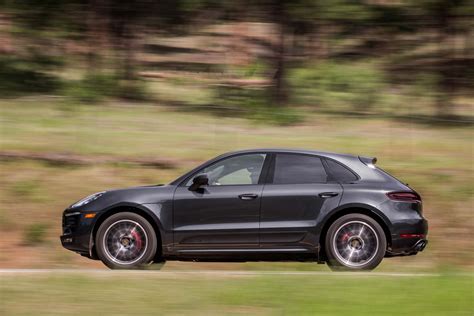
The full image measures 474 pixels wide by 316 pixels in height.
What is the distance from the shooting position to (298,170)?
392 inches

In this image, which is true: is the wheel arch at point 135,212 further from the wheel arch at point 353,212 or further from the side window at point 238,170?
the wheel arch at point 353,212

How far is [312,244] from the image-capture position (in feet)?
31.9

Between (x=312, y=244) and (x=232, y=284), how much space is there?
7.86 ft

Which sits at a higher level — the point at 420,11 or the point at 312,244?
the point at 420,11

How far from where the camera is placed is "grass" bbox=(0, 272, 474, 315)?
21.8ft

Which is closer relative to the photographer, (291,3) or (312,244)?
(312,244)

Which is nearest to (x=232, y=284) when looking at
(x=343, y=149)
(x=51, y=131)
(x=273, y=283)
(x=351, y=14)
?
(x=273, y=283)

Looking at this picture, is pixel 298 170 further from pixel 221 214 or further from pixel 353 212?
pixel 221 214

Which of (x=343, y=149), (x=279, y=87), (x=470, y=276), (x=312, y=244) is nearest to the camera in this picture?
(x=470, y=276)

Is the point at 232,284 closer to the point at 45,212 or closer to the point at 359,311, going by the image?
the point at 359,311

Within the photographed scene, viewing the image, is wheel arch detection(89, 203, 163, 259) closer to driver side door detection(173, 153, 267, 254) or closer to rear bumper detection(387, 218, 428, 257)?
driver side door detection(173, 153, 267, 254)

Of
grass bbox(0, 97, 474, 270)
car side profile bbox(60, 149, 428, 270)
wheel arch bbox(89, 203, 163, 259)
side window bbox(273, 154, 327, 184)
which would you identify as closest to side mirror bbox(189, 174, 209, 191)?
car side profile bbox(60, 149, 428, 270)

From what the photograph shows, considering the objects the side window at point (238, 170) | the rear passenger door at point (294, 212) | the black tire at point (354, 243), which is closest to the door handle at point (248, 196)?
the rear passenger door at point (294, 212)

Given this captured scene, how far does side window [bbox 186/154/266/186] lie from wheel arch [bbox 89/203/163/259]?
22.2 inches
